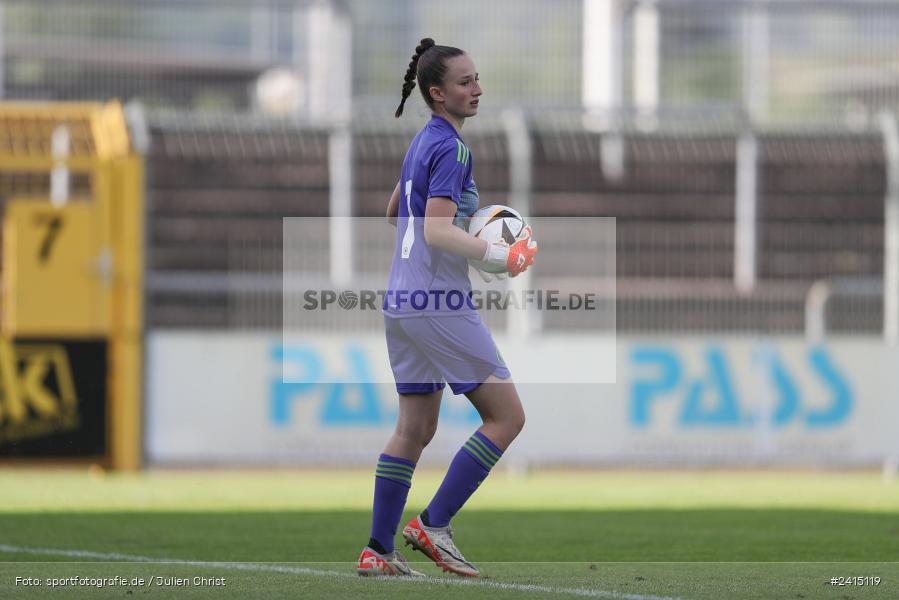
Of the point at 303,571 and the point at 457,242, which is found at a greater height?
the point at 457,242

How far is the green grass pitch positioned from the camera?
19.8ft

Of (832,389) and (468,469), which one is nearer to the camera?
(468,469)

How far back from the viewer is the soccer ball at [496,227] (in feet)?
20.4

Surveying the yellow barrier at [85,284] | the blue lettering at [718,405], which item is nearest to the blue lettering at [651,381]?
the blue lettering at [718,405]

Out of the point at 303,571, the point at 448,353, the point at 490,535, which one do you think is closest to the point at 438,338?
the point at 448,353

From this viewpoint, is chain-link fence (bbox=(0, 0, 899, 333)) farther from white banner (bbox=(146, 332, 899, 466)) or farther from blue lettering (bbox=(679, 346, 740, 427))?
blue lettering (bbox=(679, 346, 740, 427))

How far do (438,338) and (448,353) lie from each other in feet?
0.22

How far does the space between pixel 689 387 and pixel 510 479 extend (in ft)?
5.75

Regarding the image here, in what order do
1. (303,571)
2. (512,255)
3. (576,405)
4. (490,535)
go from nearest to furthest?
(512,255) → (303,571) → (490,535) → (576,405)

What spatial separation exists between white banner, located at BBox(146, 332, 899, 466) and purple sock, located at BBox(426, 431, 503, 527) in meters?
7.63

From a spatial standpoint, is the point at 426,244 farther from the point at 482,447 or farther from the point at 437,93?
the point at 482,447

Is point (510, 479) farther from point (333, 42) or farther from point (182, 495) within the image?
point (333, 42)

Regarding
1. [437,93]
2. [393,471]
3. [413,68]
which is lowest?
[393,471]

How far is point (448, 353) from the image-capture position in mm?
6168
